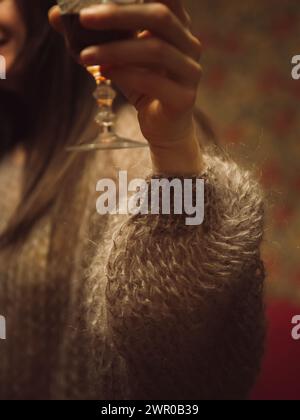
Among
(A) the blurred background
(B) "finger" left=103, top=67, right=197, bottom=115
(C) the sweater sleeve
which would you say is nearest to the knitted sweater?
(C) the sweater sleeve

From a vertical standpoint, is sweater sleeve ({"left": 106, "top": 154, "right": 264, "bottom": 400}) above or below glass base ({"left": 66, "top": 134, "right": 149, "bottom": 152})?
below

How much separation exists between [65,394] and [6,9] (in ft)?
1.53

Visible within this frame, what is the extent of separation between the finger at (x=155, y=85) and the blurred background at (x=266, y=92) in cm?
53

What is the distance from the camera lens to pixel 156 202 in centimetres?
49

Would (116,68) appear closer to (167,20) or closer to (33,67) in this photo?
(167,20)

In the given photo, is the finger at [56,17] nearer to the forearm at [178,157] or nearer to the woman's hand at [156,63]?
the woman's hand at [156,63]

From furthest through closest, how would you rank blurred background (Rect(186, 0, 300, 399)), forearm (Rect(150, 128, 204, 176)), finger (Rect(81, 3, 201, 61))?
1. blurred background (Rect(186, 0, 300, 399))
2. forearm (Rect(150, 128, 204, 176))
3. finger (Rect(81, 3, 201, 61))

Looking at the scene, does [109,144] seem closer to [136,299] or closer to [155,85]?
[155,85]

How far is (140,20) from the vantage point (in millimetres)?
345

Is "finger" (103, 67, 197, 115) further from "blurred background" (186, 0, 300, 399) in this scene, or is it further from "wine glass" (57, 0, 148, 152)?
"blurred background" (186, 0, 300, 399)

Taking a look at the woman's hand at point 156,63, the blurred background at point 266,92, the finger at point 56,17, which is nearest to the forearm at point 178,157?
the woman's hand at point 156,63

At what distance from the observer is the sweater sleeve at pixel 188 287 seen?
502mm

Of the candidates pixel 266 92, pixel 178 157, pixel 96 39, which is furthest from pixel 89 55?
pixel 266 92

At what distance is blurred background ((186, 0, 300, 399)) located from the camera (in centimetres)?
97
